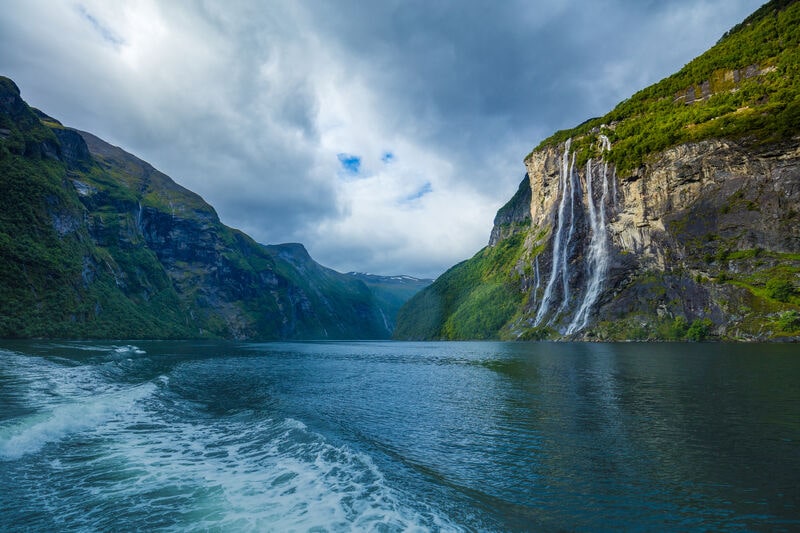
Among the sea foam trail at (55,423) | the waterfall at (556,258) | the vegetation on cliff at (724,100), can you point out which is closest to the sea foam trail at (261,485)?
the sea foam trail at (55,423)

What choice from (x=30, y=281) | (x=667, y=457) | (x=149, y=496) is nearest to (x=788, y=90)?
(x=667, y=457)

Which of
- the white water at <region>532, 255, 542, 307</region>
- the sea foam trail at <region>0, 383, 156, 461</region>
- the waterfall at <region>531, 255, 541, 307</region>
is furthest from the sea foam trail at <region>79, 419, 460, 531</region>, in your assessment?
the white water at <region>532, 255, 542, 307</region>

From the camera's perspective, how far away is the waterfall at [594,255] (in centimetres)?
11112

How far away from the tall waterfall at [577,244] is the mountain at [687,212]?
0.42 m

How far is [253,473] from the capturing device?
12555 mm

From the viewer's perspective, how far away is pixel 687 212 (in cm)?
9806

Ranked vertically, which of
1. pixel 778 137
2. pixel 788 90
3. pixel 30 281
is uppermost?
pixel 788 90

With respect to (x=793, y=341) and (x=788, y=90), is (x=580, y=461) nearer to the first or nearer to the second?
(x=793, y=341)

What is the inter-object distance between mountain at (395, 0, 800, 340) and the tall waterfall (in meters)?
0.42

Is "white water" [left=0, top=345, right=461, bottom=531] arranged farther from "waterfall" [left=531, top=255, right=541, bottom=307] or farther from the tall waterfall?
"waterfall" [left=531, top=255, right=541, bottom=307]

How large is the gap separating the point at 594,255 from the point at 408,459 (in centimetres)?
12295

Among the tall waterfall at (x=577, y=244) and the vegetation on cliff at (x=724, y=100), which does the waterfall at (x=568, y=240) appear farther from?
the vegetation on cliff at (x=724, y=100)

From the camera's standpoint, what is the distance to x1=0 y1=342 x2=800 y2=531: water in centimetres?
899

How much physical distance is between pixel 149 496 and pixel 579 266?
13004cm
